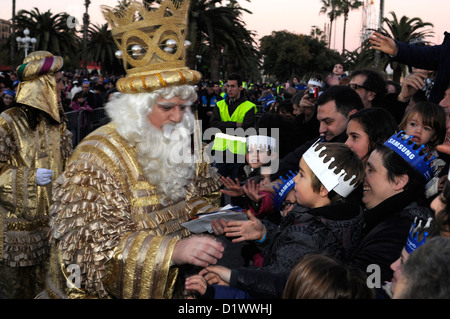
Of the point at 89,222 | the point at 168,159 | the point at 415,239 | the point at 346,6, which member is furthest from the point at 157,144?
the point at 346,6

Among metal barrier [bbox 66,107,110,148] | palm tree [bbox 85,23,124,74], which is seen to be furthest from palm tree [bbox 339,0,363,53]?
metal barrier [bbox 66,107,110,148]

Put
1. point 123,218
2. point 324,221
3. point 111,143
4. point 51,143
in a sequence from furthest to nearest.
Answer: point 51,143
point 111,143
point 123,218
point 324,221

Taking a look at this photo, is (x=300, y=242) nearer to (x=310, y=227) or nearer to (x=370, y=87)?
(x=310, y=227)

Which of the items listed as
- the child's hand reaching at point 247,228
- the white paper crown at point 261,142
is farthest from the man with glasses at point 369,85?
the child's hand reaching at point 247,228

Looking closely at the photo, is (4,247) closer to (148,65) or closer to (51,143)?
(51,143)

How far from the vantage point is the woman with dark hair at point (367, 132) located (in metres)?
3.41

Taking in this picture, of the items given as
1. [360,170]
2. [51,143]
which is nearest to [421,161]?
[360,170]

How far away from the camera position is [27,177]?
3854 millimetres

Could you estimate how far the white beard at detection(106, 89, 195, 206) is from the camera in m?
2.79

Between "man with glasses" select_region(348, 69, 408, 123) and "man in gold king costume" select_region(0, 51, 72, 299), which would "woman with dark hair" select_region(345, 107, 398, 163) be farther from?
"man in gold king costume" select_region(0, 51, 72, 299)

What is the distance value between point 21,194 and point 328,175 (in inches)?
112

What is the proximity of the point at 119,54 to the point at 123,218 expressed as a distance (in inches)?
46.7

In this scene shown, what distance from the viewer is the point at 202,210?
3.05 m

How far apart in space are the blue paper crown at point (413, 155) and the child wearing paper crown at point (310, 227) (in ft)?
1.48
